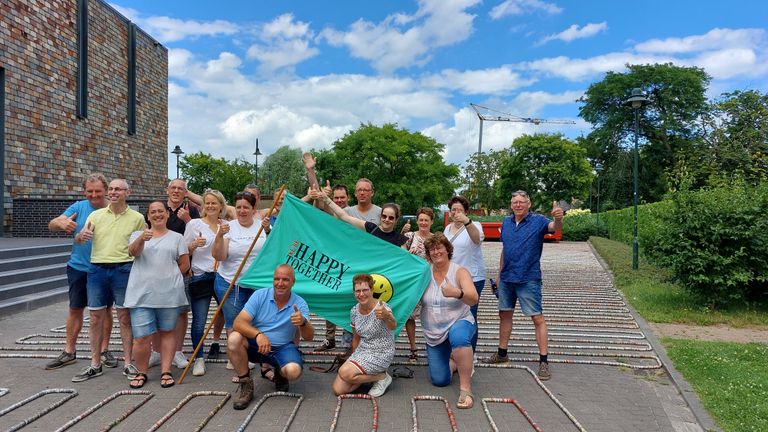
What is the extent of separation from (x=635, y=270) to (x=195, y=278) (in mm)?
12152

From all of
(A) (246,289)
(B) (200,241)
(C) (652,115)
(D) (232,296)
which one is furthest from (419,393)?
(C) (652,115)

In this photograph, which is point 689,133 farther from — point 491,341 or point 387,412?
point 387,412

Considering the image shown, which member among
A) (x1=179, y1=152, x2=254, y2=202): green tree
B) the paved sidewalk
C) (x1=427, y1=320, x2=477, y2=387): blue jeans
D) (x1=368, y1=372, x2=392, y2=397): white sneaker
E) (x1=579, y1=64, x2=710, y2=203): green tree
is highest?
(x1=579, y1=64, x2=710, y2=203): green tree

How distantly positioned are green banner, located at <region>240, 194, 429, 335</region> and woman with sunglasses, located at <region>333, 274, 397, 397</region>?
0.33 m

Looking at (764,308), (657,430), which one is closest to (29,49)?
(657,430)

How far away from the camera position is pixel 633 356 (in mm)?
6145

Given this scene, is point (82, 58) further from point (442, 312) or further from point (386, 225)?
point (442, 312)

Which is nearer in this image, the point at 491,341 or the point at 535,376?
the point at 535,376

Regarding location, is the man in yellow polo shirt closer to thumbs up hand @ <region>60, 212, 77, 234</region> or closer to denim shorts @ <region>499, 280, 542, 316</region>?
thumbs up hand @ <region>60, 212, 77, 234</region>

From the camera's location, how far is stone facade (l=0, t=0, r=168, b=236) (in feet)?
49.4

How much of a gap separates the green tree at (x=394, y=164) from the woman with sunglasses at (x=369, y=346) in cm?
3036

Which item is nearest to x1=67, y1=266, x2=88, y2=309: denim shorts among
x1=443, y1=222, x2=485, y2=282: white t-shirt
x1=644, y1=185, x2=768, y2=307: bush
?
x1=443, y1=222, x2=485, y2=282: white t-shirt

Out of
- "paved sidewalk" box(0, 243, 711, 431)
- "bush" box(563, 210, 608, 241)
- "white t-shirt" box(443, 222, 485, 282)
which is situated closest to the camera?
"paved sidewalk" box(0, 243, 711, 431)

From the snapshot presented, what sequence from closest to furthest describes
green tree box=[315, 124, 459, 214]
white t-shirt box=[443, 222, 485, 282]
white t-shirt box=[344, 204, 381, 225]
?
white t-shirt box=[443, 222, 485, 282], white t-shirt box=[344, 204, 381, 225], green tree box=[315, 124, 459, 214]
